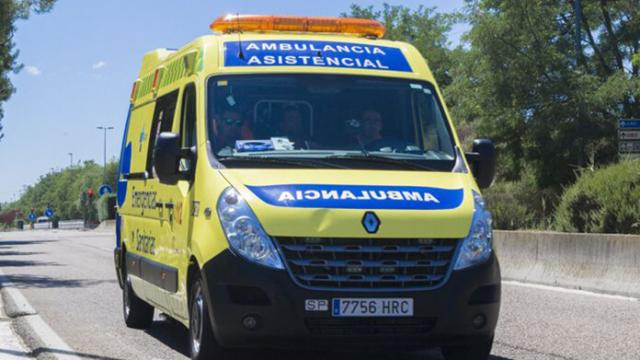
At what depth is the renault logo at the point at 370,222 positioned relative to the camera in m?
6.87

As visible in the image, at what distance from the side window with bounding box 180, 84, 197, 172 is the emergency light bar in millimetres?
693

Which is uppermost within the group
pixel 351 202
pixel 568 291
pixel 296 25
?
pixel 296 25

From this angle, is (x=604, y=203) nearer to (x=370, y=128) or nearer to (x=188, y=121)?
→ (x=370, y=128)

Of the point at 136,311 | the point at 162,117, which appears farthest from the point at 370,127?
the point at 136,311

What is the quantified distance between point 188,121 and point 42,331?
3.34 metres

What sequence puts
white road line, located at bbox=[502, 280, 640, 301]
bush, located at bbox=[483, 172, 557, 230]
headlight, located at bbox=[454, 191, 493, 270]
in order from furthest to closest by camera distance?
bush, located at bbox=[483, 172, 557, 230] → white road line, located at bbox=[502, 280, 640, 301] → headlight, located at bbox=[454, 191, 493, 270]

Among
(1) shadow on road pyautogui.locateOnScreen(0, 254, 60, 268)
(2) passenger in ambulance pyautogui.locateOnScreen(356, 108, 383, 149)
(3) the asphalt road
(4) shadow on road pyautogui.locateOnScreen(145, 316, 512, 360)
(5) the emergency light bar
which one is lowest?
(1) shadow on road pyautogui.locateOnScreen(0, 254, 60, 268)

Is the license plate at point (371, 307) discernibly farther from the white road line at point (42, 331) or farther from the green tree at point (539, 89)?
the green tree at point (539, 89)

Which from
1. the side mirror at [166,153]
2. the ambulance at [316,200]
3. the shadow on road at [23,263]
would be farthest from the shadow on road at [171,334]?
the shadow on road at [23,263]

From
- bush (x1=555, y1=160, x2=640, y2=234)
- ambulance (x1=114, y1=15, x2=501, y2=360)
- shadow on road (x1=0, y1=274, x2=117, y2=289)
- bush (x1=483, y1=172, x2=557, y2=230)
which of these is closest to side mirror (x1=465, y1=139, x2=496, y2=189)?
ambulance (x1=114, y1=15, x2=501, y2=360)

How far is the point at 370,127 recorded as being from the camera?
798 centimetres

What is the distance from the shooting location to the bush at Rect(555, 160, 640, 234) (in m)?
16.4

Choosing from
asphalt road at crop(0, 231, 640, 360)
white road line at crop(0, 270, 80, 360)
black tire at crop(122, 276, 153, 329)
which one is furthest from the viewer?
black tire at crop(122, 276, 153, 329)

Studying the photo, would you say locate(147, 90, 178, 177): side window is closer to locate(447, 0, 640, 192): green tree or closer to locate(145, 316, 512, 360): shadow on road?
locate(145, 316, 512, 360): shadow on road
